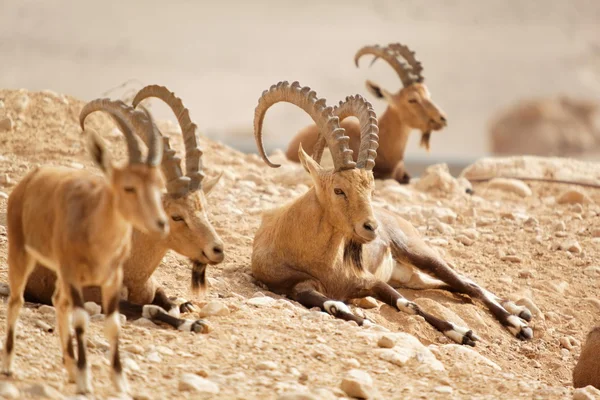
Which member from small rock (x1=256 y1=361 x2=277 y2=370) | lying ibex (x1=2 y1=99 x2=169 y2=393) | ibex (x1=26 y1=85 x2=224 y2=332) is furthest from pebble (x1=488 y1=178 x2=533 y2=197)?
lying ibex (x1=2 y1=99 x2=169 y2=393)

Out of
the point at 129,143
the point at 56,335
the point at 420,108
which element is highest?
A: the point at 420,108

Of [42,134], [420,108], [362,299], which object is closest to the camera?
[362,299]

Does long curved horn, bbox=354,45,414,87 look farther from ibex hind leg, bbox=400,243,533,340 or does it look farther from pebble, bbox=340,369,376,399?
pebble, bbox=340,369,376,399

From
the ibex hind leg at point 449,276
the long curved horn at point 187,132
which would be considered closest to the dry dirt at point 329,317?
the ibex hind leg at point 449,276

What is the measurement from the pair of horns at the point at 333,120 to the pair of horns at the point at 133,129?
1976 millimetres

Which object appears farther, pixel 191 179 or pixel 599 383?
pixel 599 383

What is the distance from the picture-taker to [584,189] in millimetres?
13406

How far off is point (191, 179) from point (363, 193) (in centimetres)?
187

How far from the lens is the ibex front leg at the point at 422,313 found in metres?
7.44

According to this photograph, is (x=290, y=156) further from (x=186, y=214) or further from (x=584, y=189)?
(x=186, y=214)

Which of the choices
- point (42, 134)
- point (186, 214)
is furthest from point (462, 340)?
point (42, 134)

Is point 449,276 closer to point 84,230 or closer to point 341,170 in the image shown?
point 341,170

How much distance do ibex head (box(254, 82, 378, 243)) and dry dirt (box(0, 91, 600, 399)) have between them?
0.79 metres

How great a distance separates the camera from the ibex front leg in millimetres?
7441
